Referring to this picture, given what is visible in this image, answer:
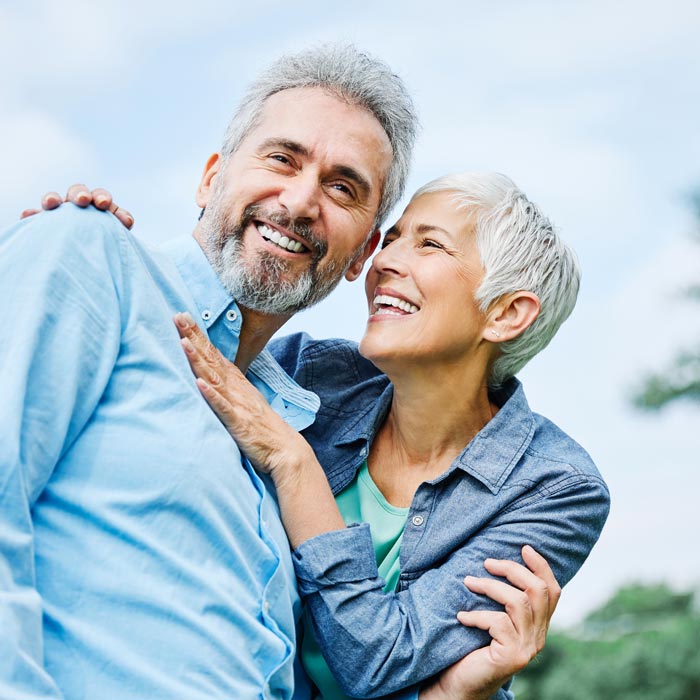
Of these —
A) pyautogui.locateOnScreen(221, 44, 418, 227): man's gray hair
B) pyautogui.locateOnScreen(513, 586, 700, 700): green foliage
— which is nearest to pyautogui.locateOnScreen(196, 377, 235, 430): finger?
pyautogui.locateOnScreen(221, 44, 418, 227): man's gray hair

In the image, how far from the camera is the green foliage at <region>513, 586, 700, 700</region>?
11852mm

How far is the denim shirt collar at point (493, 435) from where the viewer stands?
2518 millimetres

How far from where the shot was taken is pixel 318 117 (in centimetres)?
246

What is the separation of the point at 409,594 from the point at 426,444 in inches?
19.5

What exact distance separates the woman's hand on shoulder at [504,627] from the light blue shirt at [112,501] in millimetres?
527

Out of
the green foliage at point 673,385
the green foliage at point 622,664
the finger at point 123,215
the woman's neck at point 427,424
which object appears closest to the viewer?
the finger at point 123,215

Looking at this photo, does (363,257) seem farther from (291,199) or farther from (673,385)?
→ (673,385)

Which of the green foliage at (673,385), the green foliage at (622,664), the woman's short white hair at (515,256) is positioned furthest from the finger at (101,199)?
the green foliage at (622,664)

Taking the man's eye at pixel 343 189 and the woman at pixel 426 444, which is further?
the man's eye at pixel 343 189

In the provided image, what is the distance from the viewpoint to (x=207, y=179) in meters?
2.65

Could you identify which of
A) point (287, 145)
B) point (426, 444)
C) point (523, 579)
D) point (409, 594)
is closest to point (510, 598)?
point (523, 579)

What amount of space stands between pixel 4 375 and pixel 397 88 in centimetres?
147

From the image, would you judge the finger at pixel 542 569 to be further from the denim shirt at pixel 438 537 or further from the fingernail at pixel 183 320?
the fingernail at pixel 183 320

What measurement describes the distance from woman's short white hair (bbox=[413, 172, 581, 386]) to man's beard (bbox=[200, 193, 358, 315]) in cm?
51
